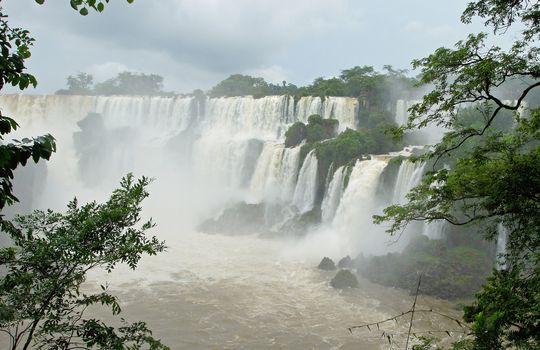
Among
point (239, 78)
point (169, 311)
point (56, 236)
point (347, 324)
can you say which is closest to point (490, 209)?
point (56, 236)

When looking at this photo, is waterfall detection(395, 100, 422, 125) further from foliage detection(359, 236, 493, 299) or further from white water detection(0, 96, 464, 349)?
foliage detection(359, 236, 493, 299)

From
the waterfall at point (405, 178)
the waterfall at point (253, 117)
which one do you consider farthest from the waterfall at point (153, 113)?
the waterfall at point (405, 178)

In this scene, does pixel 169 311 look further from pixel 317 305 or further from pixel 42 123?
pixel 42 123

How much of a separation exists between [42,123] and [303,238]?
114 feet

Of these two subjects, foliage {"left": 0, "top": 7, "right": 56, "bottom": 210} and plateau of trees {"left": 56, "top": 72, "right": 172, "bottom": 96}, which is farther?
plateau of trees {"left": 56, "top": 72, "right": 172, "bottom": 96}

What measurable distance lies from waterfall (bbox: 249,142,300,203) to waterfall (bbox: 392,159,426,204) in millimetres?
8672

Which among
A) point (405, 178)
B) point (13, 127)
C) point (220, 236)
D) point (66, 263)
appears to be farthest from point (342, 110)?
point (13, 127)

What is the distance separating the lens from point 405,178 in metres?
20.4

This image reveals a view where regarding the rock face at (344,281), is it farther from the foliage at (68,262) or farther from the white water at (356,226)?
the foliage at (68,262)

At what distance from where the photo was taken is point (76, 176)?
38750 millimetres

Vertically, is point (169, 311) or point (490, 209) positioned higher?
point (490, 209)

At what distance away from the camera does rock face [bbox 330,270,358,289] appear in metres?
16.9

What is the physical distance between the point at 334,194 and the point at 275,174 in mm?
5853

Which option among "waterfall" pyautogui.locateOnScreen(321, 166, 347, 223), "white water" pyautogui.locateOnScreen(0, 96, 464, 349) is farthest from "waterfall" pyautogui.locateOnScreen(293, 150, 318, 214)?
"waterfall" pyautogui.locateOnScreen(321, 166, 347, 223)
